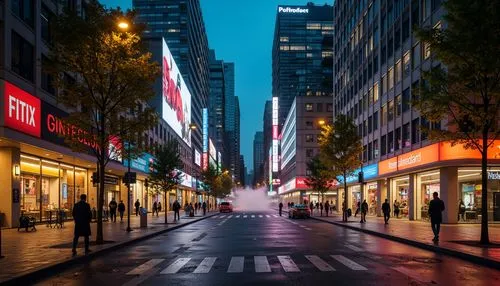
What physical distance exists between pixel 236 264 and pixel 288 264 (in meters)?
1.45

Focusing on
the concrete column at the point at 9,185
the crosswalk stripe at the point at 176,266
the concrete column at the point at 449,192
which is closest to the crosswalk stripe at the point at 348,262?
the crosswalk stripe at the point at 176,266

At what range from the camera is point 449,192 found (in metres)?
38.5

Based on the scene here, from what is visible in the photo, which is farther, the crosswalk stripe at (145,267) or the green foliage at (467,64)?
the green foliage at (467,64)

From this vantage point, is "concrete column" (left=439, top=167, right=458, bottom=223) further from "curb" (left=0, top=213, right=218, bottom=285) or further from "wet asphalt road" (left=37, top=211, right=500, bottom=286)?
"curb" (left=0, top=213, right=218, bottom=285)

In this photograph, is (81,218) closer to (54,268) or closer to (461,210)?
(54,268)

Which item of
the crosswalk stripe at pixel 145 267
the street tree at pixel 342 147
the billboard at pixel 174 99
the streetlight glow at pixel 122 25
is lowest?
the crosswalk stripe at pixel 145 267

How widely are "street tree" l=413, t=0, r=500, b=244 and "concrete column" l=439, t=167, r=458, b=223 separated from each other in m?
17.3

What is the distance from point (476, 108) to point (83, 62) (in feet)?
50.3

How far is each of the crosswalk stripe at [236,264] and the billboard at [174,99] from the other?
2083 inches

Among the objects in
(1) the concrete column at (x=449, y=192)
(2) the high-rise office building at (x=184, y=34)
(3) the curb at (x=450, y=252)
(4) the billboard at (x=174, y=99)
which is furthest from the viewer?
(2) the high-rise office building at (x=184, y=34)

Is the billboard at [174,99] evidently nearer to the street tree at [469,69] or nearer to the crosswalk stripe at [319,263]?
the street tree at [469,69]

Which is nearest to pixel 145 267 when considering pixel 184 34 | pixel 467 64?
pixel 467 64

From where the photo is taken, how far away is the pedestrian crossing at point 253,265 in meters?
14.2

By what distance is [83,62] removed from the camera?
72.5ft
